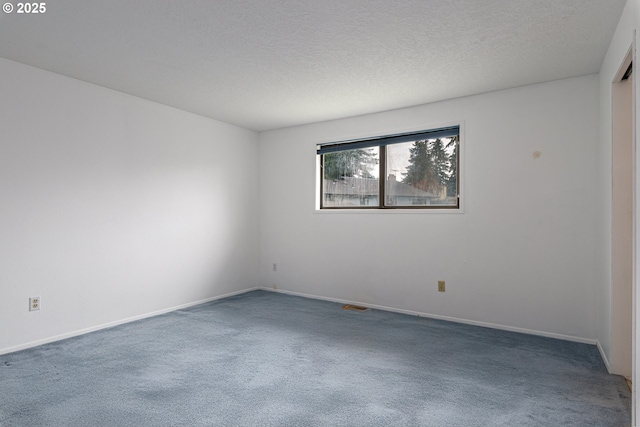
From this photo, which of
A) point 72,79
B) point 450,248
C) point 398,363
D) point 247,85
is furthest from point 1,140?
point 450,248

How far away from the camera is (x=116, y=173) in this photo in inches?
149

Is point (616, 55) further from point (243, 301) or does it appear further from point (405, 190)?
point (243, 301)

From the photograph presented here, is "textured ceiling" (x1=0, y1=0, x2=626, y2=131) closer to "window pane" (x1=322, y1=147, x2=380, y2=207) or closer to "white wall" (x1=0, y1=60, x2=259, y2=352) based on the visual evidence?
"white wall" (x1=0, y1=60, x2=259, y2=352)

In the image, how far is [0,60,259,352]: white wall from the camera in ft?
10.1

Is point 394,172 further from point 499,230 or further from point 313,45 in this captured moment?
point 313,45

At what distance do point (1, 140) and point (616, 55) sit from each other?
15.3 feet

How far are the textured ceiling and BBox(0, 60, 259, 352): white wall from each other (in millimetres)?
372

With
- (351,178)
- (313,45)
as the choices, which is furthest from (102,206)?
(351,178)

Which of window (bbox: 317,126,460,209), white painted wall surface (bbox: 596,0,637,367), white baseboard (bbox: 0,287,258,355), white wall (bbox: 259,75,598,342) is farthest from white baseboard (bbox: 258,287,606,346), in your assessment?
white baseboard (bbox: 0,287,258,355)

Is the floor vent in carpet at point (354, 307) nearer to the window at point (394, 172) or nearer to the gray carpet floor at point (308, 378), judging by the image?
the gray carpet floor at point (308, 378)

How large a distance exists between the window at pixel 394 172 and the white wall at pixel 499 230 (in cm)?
16

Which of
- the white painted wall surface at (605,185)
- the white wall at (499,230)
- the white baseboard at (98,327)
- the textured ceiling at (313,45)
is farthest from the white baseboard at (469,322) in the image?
the textured ceiling at (313,45)

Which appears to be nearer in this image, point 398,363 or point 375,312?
point 398,363

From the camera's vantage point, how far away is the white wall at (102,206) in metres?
3.07
